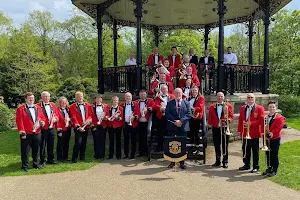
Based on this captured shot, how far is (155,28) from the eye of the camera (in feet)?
56.0

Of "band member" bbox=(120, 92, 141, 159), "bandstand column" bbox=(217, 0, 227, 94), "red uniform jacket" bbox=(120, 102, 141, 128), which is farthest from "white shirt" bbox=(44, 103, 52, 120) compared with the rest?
"bandstand column" bbox=(217, 0, 227, 94)

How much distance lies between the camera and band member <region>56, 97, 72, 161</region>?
7.55 m

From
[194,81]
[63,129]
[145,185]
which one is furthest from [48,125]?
[194,81]

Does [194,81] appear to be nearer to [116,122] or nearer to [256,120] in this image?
[116,122]

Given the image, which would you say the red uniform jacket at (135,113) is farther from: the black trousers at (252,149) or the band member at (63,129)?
the black trousers at (252,149)

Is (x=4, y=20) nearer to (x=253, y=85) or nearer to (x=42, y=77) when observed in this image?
(x=42, y=77)

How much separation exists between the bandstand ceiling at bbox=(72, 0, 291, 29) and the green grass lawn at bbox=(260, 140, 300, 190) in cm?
560

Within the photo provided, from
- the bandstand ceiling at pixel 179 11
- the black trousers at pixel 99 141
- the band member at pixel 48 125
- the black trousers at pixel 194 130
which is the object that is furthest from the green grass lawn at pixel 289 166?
the bandstand ceiling at pixel 179 11

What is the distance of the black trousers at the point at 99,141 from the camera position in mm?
7980

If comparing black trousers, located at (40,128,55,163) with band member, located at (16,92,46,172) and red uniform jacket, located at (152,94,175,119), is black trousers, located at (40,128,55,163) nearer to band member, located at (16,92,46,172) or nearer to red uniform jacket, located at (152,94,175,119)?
band member, located at (16,92,46,172)

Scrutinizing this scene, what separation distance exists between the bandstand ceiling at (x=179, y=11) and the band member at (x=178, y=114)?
583cm

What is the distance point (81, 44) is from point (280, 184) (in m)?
28.9

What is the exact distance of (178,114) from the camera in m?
7.04

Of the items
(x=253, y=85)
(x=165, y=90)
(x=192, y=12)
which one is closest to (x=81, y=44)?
(x=192, y=12)
